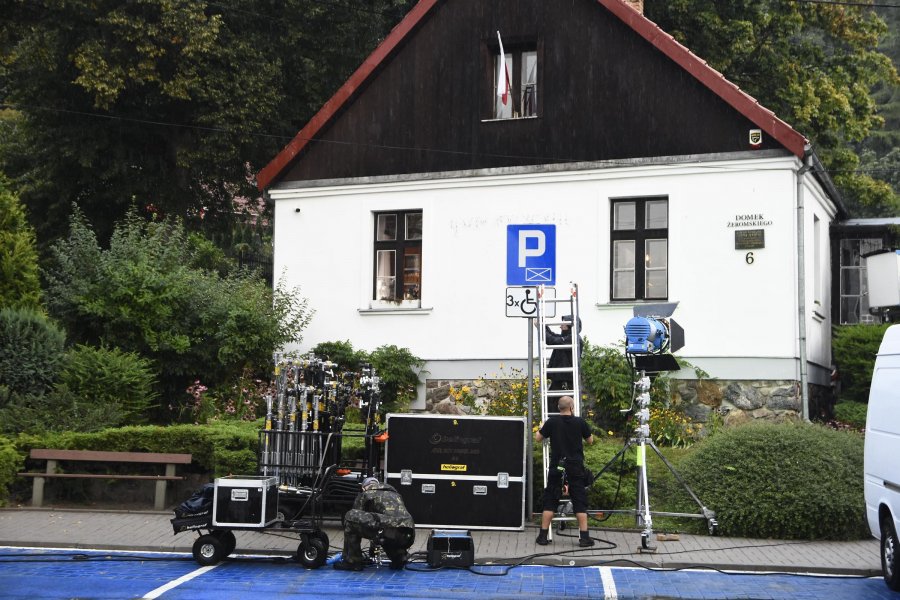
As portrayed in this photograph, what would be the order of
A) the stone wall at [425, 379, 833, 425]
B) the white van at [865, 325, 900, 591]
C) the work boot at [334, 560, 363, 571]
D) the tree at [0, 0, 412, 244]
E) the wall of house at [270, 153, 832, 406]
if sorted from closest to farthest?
the white van at [865, 325, 900, 591]
the work boot at [334, 560, 363, 571]
the stone wall at [425, 379, 833, 425]
the wall of house at [270, 153, 832, 406]
the tree at [0, 0, 412, 244]

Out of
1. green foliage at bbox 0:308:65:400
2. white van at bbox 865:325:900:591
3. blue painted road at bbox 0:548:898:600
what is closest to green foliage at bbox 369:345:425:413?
green foliage at bbox 0:308:65:400

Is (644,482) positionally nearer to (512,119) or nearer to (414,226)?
(512,119)

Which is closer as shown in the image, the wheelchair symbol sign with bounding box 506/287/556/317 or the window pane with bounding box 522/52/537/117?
the wheelchair symbol sign with bounding box 506/287/556/317

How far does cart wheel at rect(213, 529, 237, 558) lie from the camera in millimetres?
12992

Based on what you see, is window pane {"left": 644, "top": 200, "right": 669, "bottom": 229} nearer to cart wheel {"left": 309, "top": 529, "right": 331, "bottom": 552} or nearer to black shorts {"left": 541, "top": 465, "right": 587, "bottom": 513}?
black shorts {"left": 541, "top": 465, "right": 587, "bottom": 513}

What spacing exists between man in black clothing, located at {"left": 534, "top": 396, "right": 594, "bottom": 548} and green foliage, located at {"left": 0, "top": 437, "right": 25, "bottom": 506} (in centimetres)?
771

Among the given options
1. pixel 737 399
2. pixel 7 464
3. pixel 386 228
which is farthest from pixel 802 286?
pixel 7 464

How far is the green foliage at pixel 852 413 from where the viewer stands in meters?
21.2

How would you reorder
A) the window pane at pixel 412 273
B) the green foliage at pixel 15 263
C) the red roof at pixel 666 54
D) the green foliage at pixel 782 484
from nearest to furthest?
the green foliage at pixel 782 484 → the red roof at pixel 666 54 → the green foliage at pixel 15 263 → the window pane at pixel 412 273

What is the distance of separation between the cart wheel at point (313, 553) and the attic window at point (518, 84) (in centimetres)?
1125

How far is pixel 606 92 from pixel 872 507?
36.2 ft

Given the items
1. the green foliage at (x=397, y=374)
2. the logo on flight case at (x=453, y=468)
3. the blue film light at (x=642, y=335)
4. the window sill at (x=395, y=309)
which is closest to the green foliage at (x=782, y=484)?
the blue film light at (x=642, y=335)

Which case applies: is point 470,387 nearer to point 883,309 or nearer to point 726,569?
point 883,309

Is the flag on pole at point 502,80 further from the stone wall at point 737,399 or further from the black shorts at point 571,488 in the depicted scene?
the black shorts at point 571,488
